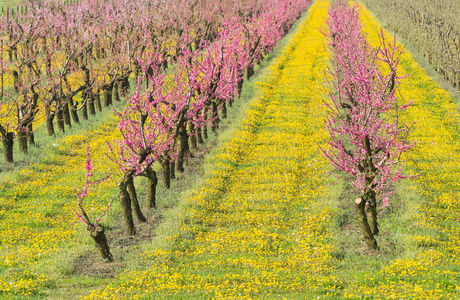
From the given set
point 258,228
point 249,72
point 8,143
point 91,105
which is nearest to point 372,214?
point 258,228

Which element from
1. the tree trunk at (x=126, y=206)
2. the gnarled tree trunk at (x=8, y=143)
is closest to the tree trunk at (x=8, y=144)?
the gnarled tree trunk at (x=8, y=143)

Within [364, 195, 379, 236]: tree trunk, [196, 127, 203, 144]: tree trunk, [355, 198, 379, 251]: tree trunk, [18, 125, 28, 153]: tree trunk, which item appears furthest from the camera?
[196, 127, 203, 144]: tree trunk

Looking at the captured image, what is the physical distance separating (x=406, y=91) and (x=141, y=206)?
28388 millimetres

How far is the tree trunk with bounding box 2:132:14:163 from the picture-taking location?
1128 inches

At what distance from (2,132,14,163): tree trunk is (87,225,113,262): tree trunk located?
518 inches

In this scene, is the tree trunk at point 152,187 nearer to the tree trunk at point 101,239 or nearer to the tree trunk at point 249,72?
the tree trunk at point 101,239

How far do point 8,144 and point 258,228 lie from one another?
15.8m

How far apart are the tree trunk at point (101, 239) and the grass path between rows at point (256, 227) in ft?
4.82

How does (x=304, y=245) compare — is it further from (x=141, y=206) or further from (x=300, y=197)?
(x=141, y=206)

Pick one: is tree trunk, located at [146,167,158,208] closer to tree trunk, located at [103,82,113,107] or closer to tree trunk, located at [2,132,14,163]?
tree trunk, located at [2,132,14,163]

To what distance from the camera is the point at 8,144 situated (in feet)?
94.5

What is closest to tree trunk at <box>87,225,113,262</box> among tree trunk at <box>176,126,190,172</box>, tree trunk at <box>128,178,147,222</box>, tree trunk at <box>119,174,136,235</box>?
tree trunk at <box>119,174,136,235</box>

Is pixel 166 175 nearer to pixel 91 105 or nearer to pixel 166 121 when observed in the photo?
pixel 166 121

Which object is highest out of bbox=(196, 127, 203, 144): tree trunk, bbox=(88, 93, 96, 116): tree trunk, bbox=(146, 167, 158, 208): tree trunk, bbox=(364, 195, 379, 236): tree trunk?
bbox=(364, 195, 379, 236): tree trunk
